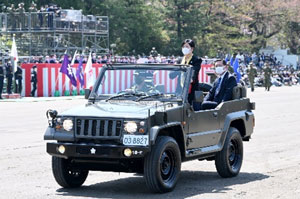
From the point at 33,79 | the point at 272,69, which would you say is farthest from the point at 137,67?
the point at 272,69

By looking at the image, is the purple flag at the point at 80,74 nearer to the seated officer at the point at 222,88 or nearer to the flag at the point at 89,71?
the flag at the point at 89,71

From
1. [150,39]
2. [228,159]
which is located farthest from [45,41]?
[228,159]

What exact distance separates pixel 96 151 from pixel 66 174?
840 millimetres

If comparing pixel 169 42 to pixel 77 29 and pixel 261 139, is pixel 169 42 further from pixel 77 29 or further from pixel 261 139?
pixel 261 139

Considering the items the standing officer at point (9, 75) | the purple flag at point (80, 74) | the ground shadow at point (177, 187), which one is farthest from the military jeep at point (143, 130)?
the purple flag at point (80, 74)

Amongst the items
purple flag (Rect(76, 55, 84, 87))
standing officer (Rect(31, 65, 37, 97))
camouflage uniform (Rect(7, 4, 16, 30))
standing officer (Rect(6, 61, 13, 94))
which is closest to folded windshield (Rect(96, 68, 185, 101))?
standing officer (Rect(6, 61, 13, 94))

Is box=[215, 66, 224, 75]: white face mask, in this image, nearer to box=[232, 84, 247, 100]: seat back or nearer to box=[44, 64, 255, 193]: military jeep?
box=[232, 84, 247, 100]: seat back

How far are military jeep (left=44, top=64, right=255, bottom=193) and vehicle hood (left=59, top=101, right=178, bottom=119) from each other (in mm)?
11

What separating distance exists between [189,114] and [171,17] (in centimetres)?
4998

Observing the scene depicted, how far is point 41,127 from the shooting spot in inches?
764

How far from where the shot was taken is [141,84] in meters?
10.2

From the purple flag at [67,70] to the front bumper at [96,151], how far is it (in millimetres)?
25500

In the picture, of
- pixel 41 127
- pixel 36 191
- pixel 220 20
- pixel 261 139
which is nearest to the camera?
pixel 36 191

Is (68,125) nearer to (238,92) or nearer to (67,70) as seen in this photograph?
(238,92)
